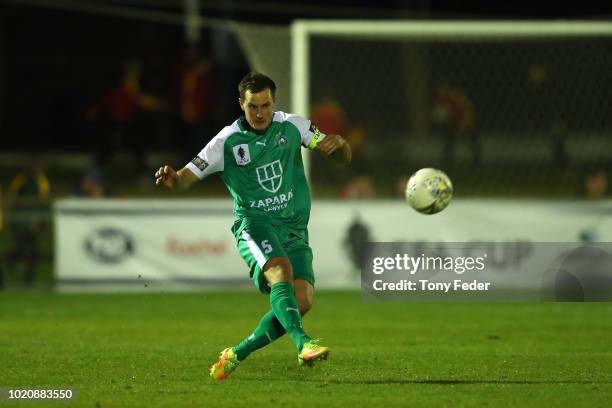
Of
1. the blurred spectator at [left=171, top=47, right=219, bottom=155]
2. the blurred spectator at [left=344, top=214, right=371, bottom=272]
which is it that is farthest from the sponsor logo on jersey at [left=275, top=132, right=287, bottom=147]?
the blurred spectator at [left=171, top=47, right=219, bottom=155]

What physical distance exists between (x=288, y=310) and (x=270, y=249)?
19.2 inches

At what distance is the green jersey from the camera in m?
8.77

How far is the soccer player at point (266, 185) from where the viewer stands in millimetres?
8562

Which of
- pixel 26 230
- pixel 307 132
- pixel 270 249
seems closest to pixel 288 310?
pixel 270 249

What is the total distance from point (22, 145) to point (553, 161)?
609 inches

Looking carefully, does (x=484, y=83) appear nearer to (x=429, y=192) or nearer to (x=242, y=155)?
(x=429, y=192)

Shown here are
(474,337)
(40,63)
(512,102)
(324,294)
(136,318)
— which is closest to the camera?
(474,337)

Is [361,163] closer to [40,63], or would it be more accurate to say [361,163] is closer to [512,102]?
Answer: [512,102]

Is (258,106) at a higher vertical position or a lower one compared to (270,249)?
higher

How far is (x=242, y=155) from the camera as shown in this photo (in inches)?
345

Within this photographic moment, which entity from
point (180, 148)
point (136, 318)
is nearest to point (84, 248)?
point (136, 318)

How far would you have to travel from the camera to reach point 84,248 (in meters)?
16.0

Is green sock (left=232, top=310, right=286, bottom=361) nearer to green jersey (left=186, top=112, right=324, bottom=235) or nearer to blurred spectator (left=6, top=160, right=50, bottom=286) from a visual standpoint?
green jersey (left=186, top=112, right=324, bottom=235)

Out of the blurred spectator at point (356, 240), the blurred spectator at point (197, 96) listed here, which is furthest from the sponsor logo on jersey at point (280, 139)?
the blurred spectator at point (197, 96)
